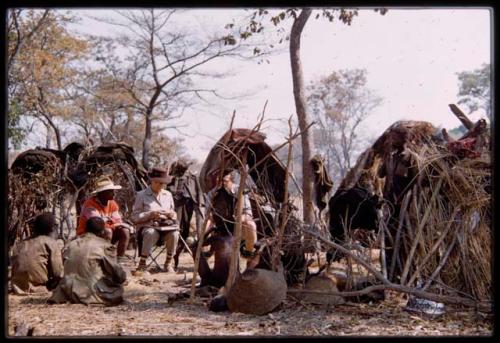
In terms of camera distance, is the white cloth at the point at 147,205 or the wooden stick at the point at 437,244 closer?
the wooden stick at the point at 437,244

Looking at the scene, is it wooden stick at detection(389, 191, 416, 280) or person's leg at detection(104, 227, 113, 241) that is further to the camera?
person's leg at detection(104, 227, 113, 241)

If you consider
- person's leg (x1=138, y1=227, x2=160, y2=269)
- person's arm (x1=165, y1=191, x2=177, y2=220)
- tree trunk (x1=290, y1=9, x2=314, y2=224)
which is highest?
tree trunk (x1=290, y1=9, x2=314, y2=224)

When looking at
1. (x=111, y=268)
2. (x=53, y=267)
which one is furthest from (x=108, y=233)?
(x=111, y=268)

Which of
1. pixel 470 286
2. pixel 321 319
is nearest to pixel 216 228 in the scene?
pixel 321 319

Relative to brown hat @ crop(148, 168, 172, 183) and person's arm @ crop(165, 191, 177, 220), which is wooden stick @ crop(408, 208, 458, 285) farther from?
brown hat @ crop(148, 168, 172, 183)

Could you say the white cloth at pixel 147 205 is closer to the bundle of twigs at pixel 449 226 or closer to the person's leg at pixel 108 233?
the person's leg at pixel 108 233

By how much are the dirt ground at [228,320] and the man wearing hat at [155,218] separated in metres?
1.99

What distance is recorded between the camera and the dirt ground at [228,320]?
219 inches

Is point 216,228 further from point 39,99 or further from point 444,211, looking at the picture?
point 39,99

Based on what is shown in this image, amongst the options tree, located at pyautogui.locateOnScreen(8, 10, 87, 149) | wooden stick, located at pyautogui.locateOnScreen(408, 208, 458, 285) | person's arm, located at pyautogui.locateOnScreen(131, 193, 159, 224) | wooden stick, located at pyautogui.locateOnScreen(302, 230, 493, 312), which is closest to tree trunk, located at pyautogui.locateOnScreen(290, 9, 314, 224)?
person's arm, located at pyautogui.locateOnScreen(131, 193, 159, 224)

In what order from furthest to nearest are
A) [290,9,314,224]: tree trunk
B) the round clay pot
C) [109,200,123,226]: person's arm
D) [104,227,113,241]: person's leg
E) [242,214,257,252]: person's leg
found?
1. [290,9,314,224]: tree trunk
2. [109,200,123,226]: person's arm
3. [104,227,113,241]: person's leg
4. [242,214,257,252]: person's leg
5. the round clay pot

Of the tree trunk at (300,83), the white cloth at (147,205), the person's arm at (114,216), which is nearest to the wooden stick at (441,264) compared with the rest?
the white cloth at (147,205)

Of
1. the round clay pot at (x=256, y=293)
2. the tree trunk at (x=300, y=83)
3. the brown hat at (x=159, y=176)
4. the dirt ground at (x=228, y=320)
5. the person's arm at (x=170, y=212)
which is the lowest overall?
the dirt ground at (x=228, y=320)

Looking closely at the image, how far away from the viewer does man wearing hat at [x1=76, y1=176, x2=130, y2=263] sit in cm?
805
